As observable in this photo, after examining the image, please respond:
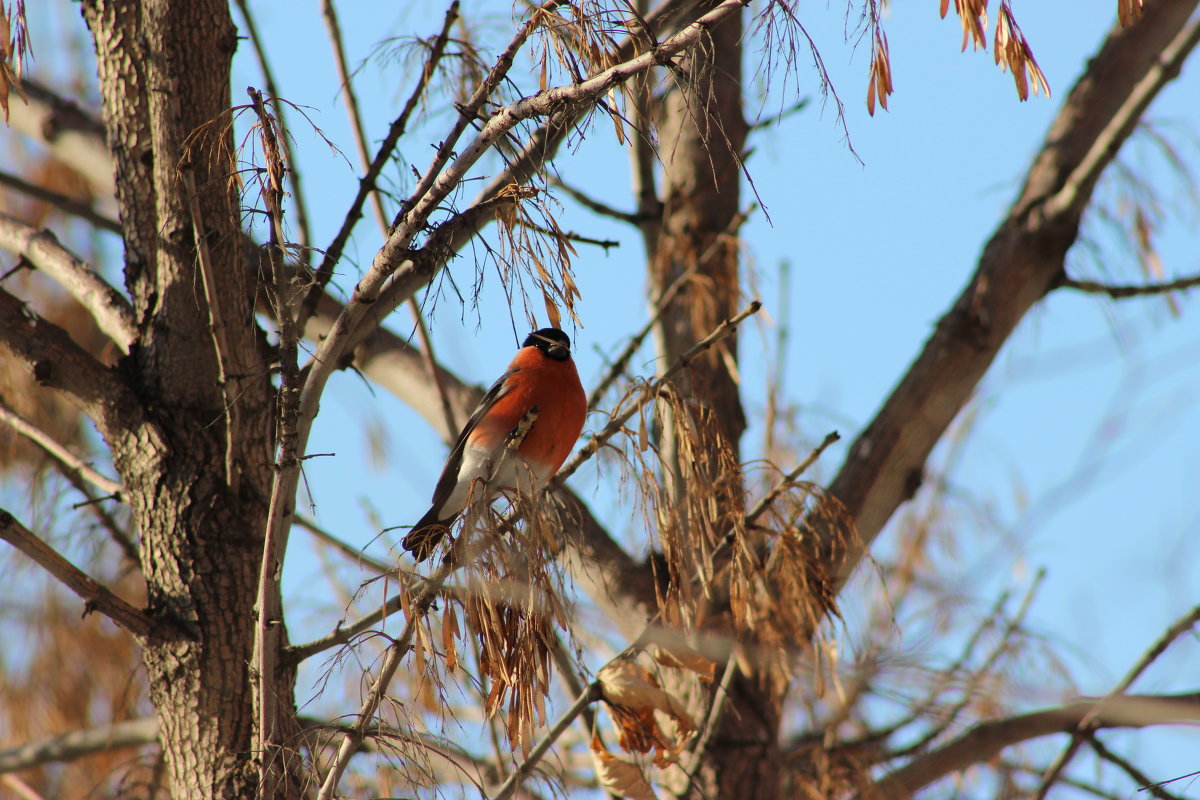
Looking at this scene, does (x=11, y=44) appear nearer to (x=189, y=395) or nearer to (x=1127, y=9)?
(x=189, y=395)

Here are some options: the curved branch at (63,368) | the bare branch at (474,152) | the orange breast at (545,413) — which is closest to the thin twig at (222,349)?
the curved branch at (63,368)

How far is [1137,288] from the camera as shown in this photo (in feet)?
9.64

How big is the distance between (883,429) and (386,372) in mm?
1282

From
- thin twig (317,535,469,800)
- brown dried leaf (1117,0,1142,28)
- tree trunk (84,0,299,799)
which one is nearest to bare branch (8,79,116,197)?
tree trunk (84,0,299,799)

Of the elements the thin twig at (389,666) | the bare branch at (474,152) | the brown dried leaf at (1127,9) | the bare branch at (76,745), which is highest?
the brown dried leaf at (1127,9)

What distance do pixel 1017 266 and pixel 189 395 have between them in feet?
Answer: 6.64

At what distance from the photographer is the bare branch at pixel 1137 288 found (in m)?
2.94

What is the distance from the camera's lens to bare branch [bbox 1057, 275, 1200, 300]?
2.94 m

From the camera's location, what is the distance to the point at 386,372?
3027 millimetres

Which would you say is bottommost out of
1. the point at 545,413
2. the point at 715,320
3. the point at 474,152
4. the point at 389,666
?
the point at 389,666

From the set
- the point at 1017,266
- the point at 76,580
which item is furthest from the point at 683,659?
the point at 1017,266

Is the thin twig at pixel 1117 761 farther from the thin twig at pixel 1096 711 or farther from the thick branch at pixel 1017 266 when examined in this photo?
the thick branch at pixel 1017 266

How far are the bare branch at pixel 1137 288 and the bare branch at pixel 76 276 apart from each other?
2268 mm

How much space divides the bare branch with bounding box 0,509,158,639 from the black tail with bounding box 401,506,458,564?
0.46 meters
